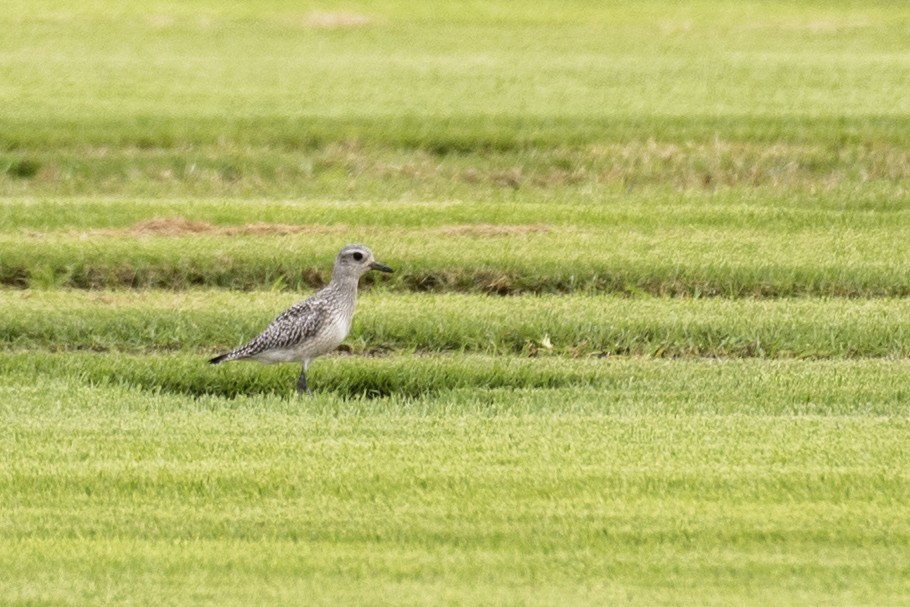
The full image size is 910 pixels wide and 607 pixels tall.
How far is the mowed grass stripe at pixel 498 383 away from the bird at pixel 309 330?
28cm

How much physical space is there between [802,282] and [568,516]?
8.13m

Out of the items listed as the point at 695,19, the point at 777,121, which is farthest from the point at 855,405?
the point at 695,19

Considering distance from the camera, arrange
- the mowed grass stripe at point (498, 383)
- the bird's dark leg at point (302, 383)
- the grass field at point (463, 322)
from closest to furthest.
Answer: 1. the grass field at point (463, 322)
2. the mowed grass stripe at point (498, 383)
3. the bird's dark leg at point (302, 383)

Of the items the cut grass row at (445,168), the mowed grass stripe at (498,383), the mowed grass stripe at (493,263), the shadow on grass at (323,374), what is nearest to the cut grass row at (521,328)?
the mowed grass stripe at (498,383)

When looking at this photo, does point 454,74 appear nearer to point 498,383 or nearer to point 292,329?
point 498,383

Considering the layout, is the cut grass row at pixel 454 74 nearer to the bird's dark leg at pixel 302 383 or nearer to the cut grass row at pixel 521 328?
the cut grass row at pixel 521 328

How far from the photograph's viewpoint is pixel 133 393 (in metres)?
12.2

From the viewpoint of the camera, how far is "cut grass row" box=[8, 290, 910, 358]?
1405 cm

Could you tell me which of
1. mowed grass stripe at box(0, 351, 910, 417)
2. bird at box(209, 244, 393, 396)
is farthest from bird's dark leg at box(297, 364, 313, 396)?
mowed grass stripe at box(0, 351, 910, 417)

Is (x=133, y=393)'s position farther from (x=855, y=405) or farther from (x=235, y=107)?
(x=235, y=107)

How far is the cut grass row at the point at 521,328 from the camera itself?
14055mm

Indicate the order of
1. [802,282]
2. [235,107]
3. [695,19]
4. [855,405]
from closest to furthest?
[855,405], [802,282], [235,107], [695,19]

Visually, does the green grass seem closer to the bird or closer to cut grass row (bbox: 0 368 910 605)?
the bird

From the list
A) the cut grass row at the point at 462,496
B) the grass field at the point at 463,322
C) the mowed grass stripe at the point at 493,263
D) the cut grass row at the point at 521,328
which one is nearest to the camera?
the cut grass row at the point at 462,496
